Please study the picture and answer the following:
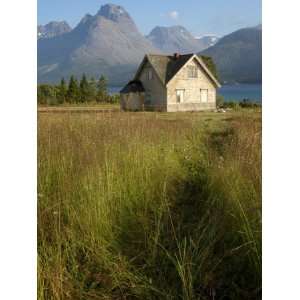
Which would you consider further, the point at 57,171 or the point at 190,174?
the point at 190,174

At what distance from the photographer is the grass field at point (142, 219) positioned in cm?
166

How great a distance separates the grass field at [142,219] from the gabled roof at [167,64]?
14.3 meters

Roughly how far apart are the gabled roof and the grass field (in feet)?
47.0

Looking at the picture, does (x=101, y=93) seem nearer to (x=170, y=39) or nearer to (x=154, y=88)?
(x=170, y=39)

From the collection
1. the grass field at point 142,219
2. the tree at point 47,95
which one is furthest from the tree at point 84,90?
the grass field at point 142,219

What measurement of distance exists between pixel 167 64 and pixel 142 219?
55.9ft

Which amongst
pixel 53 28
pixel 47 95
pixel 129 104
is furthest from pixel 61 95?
pixel 53 28

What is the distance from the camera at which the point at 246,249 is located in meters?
1.81

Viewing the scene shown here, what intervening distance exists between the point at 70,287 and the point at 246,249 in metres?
0.87

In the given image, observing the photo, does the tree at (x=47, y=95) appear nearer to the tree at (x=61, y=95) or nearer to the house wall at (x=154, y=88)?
the tree at (x=61, y=95)

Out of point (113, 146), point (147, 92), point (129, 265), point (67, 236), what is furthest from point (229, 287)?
point (147, 92)

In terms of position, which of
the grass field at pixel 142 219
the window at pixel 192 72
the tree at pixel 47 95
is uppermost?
the window at pixel 192 72
